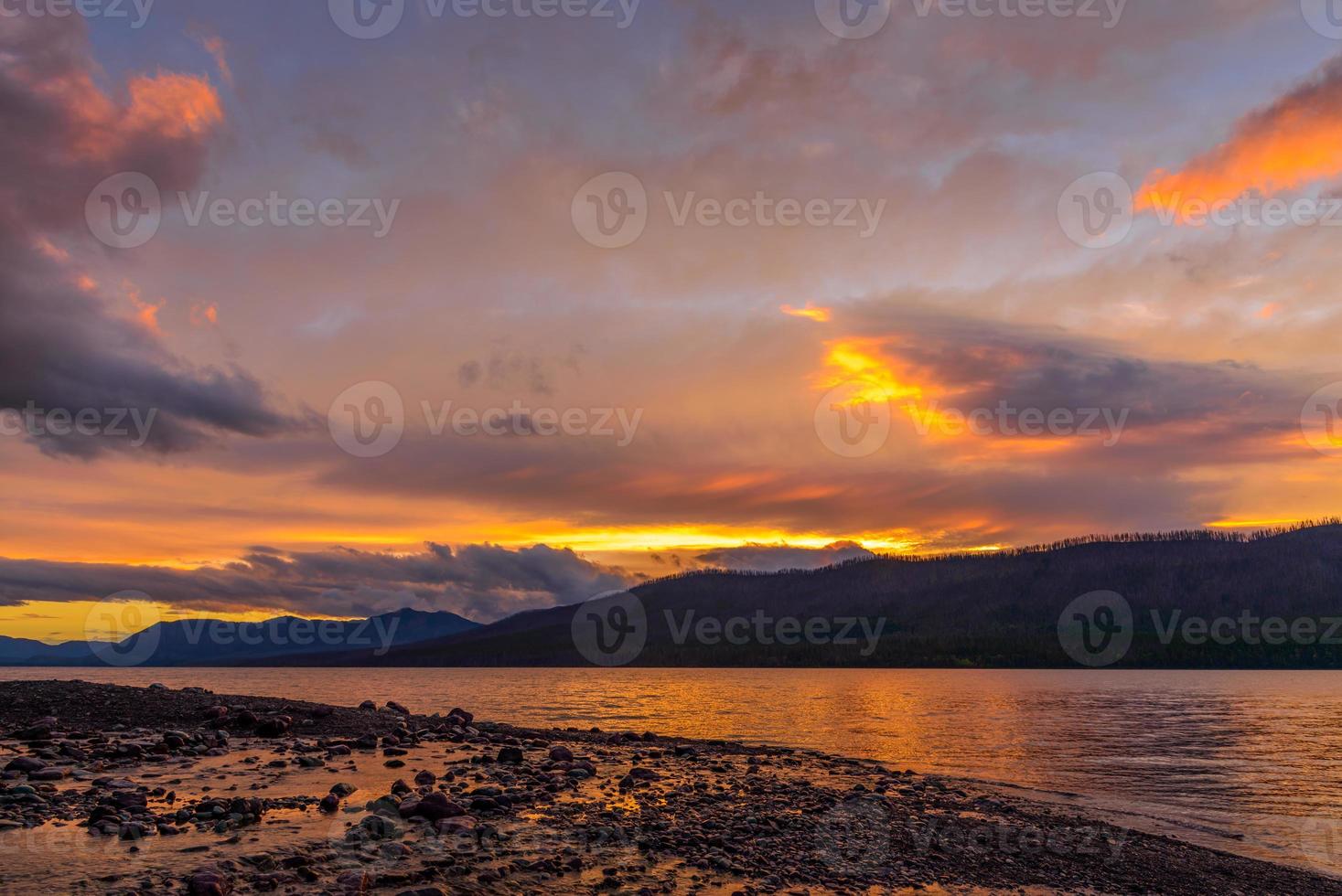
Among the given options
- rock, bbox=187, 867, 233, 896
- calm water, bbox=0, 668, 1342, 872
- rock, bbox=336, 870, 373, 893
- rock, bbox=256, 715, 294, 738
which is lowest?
calm water, bbox=0, 668, 1342, 872

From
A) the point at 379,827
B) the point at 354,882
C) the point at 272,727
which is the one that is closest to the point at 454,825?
the point at 379,827

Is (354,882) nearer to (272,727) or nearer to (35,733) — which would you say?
(272,727)

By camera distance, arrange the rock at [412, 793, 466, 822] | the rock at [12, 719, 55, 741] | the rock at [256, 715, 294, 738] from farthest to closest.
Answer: the rock at [256, 715, 294, 738], the rock at [12, 719, 55, 741], the rock at [412, 793, 466, 822]

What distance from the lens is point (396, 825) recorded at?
16.9m

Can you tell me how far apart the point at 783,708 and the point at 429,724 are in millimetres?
57461

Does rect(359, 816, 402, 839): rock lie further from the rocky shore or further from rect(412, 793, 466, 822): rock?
rect(412, 793, 466, 822): rock

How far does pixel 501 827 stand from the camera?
18.0 metres

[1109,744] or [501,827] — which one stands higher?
[501,827]

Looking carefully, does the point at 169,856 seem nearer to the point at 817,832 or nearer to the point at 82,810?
the point at 82,810

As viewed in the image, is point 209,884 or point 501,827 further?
point 501,827

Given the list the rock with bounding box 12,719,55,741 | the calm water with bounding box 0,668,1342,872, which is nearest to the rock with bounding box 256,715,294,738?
the rock with bounding box 12,719,55,741

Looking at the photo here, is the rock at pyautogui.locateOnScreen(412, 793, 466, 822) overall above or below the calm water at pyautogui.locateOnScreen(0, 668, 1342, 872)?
above

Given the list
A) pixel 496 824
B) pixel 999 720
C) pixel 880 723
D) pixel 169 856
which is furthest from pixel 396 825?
pixel 999 720

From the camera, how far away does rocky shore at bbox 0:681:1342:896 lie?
553 inches
